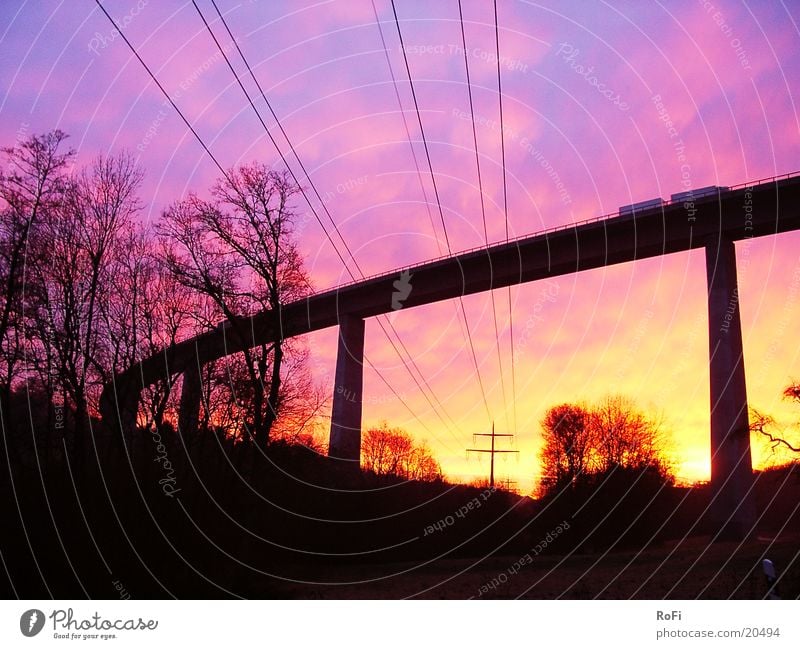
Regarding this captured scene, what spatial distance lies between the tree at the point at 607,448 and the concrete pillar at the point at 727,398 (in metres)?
3.74

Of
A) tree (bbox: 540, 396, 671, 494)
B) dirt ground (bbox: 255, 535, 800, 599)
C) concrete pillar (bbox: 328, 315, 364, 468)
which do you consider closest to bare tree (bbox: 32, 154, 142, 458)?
dirt ground (bbox: 255, 535, 800, 599)

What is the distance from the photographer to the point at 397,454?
37875 mm

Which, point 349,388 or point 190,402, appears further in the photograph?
point 349,388

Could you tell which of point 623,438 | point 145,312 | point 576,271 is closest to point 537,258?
point 576,271

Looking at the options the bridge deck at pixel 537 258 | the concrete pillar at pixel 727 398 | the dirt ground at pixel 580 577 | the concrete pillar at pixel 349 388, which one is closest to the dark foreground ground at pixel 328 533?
the dirt ground at pixel 580 577

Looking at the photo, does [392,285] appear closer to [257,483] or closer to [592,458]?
[592,458]

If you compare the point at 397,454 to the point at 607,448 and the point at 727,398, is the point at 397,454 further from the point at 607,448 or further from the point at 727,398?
the point at 727,398

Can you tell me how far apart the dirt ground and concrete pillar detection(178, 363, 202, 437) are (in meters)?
4.34

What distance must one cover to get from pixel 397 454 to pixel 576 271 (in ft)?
49.8

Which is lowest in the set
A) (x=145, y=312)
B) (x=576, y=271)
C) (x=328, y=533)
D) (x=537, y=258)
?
(x=328, y=533)

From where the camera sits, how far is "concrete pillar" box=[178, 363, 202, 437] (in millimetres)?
17562

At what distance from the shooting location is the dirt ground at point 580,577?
14.0 m

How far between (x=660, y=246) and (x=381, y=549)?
50.2 ft
